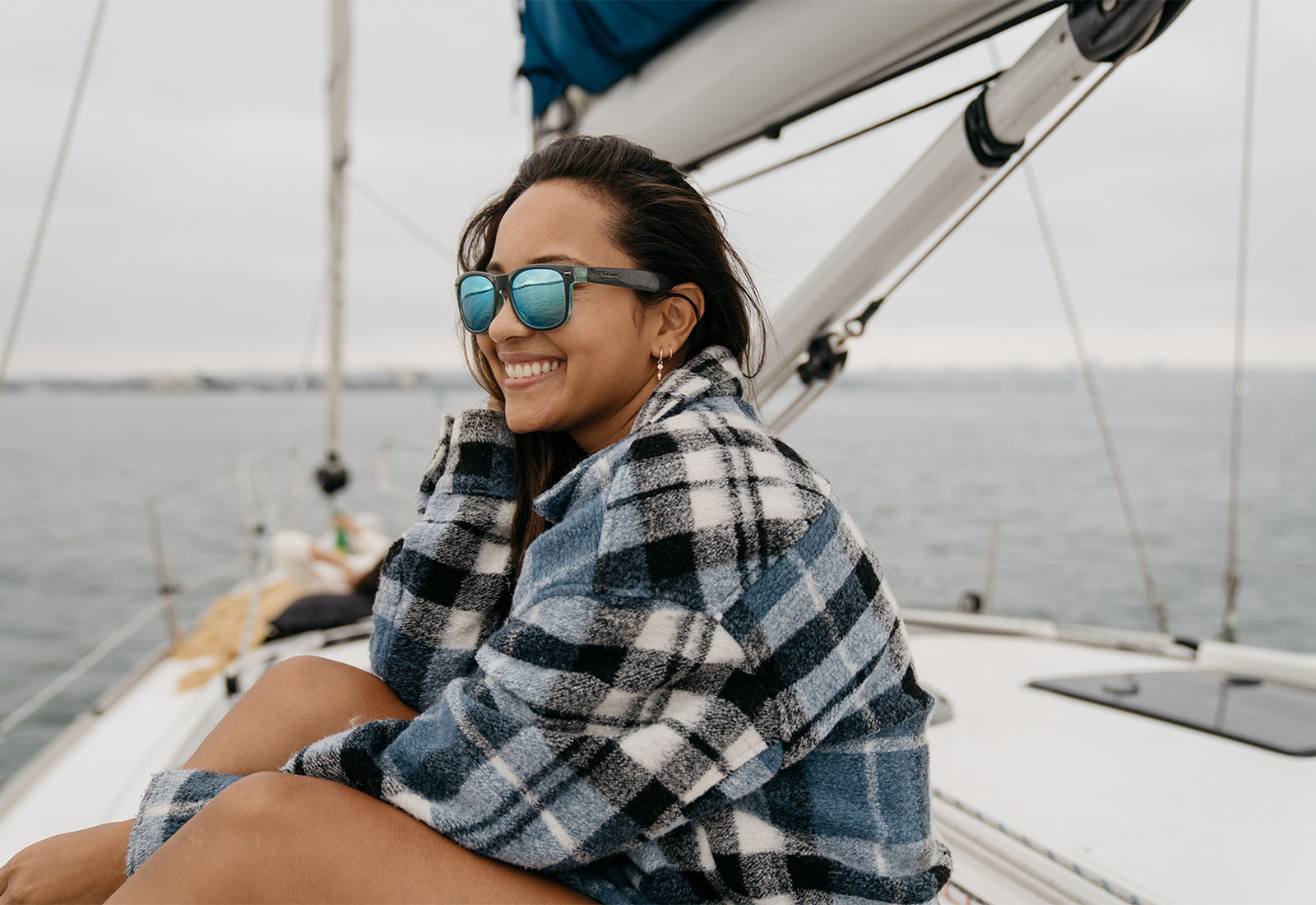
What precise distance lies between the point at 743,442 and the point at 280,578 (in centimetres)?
406

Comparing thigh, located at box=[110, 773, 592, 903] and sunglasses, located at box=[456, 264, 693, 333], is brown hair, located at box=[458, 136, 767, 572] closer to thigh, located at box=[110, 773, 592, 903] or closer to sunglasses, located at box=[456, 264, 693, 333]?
sunglasses, located at box=[456, 264, 693, 333]

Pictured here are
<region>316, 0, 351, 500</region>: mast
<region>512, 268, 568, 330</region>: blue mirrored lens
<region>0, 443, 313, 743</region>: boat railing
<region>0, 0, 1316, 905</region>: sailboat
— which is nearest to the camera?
<region>512, 268, 568, 330</region>: blue mirrored lens

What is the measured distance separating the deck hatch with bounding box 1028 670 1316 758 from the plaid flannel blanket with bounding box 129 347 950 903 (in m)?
1.34

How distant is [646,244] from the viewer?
1223 mm

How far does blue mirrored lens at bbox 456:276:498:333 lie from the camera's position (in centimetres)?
127

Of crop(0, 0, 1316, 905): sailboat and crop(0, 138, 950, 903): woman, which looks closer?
crop(0, 138, 950, 903): woman

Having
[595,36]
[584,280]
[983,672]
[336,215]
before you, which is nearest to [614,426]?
[584,280]

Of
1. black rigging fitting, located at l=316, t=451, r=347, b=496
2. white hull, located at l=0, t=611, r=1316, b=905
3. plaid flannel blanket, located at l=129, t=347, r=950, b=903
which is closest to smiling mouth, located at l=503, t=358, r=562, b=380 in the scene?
plaid flannel blanket, located at l=129, t=347, r=950, b=903

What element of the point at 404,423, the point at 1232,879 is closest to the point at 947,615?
the point at 1232,879

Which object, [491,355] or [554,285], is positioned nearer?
[554,285]

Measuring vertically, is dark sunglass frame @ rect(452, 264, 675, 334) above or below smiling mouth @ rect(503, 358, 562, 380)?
above

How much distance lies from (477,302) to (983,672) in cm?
189

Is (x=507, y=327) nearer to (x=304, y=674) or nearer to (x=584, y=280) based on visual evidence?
(x=584, y=280)

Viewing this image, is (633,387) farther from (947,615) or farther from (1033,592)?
(1033,592)
